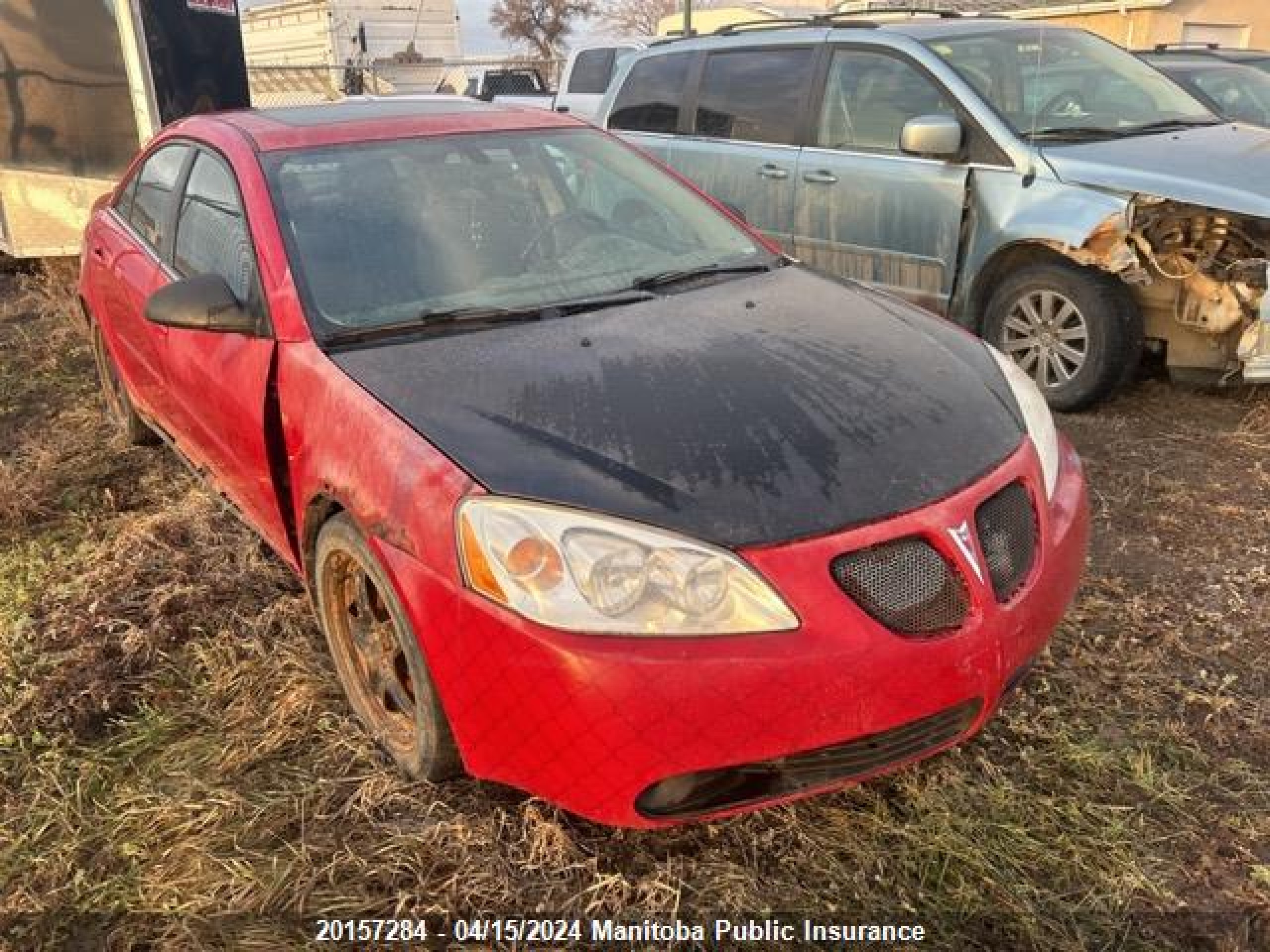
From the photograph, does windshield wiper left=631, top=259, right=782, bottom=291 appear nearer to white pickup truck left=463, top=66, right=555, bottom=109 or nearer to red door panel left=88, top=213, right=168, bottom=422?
red door panel left=88, top=213, right=168, bottom=422

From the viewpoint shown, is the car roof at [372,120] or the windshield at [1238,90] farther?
the windshield at [1238,90]

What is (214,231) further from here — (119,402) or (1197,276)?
(1197,276)

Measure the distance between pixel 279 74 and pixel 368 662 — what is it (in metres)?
19.7

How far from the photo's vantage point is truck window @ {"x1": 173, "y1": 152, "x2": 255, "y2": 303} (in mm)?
2932

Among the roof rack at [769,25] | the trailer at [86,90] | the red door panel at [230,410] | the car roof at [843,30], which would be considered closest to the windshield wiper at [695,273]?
the red door panel at [230,410]

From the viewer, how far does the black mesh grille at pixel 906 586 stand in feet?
6.44

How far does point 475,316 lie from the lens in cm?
272

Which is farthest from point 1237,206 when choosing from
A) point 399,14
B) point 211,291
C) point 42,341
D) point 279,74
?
point 399,14

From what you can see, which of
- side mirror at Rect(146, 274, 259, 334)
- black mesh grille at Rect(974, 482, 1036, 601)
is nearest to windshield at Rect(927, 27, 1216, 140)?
black mesh grille at Rect(974, 482, 1036, 601)

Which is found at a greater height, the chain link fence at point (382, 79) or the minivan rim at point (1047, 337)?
the chain link fence at point (382, 79)

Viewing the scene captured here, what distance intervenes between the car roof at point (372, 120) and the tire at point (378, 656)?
53.2 inches

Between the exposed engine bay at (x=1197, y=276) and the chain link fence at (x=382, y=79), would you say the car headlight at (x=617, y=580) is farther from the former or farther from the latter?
the chain link fence at (x=382, y=79)

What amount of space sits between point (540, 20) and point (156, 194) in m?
38.8

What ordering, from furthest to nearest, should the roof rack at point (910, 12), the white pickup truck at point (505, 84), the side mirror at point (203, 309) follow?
the white pickup truck at point (505, 84) < the roof rack at point (910, 12) < the side mirror at point (203, 309)
